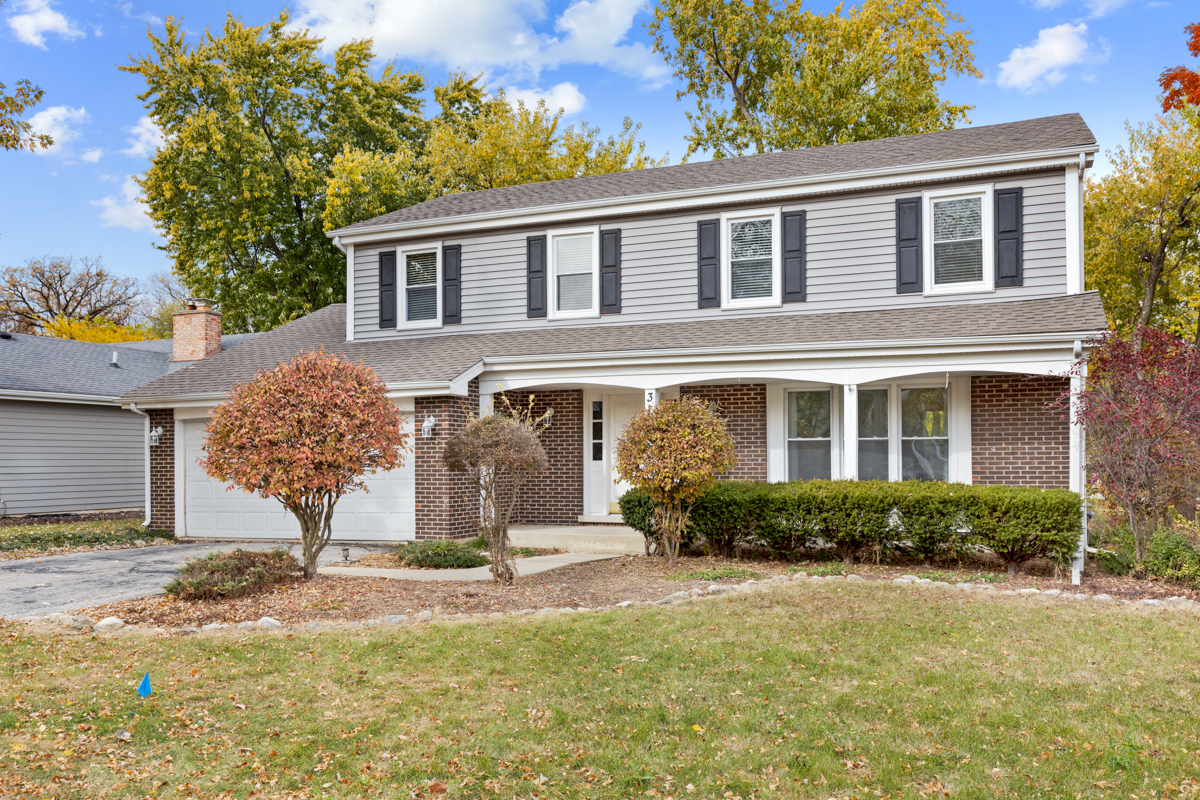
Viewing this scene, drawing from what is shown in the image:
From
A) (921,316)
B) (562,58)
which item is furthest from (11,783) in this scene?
(562,58)

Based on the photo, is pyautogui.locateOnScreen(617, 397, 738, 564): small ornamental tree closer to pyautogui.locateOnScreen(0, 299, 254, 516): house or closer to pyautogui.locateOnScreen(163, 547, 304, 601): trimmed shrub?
pyautogui.locateOnScreen(163, 547, 304, 601): trimmed shrub

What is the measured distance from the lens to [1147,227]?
2333 centimetres

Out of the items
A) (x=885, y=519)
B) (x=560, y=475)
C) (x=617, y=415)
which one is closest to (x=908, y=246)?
(x=885, y=519)

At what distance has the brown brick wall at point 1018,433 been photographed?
34.9ft

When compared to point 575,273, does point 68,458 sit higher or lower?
lower

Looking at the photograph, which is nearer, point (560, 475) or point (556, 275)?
point (560, 475)

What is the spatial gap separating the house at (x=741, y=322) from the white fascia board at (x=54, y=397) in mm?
4522

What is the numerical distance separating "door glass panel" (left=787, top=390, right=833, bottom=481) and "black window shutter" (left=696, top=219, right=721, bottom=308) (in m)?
1.95

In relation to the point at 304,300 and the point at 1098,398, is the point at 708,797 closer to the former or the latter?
the point at 1098,398

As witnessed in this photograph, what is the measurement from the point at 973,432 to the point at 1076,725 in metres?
7.14

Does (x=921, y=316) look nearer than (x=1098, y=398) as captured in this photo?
No

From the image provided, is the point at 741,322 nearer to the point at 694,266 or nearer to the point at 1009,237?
the point at 694,266

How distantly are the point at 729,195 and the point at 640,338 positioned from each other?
2591 millimetres

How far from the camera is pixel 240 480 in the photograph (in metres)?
8.27
